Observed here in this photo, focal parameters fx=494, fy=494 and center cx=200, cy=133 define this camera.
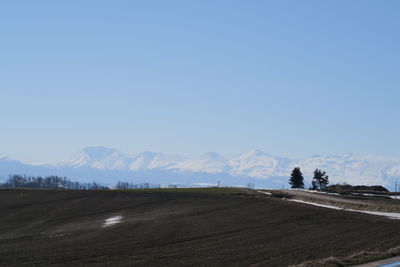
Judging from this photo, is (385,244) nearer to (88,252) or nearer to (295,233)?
(295,233)

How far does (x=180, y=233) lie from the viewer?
38.0 meters

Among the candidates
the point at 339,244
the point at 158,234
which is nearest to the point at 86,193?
the point at 158,234

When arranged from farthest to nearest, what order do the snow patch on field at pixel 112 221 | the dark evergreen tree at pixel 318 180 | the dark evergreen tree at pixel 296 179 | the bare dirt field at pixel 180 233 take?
the dark evergreen tree at pixel 318 180 < the dark evergreen tree at pixel 296 179 < the snow patch on field at pixel 112 221 < the bare dirt field at pixel 180 233

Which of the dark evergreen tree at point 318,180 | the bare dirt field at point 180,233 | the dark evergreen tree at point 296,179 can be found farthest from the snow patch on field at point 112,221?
the dark evergreen tree at point 318,180

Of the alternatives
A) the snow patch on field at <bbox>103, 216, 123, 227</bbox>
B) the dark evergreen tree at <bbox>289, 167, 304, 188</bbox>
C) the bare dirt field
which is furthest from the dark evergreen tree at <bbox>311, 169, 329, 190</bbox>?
the snow patch on field at <bbox>103, 216, 123, 227</bbox>

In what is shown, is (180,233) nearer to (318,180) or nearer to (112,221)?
(112,221)

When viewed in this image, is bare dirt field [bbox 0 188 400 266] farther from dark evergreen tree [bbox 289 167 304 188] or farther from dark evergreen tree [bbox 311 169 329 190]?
dark evergreen tree [bbox 311 169 329 190]

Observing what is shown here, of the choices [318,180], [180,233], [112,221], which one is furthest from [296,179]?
[180,233]

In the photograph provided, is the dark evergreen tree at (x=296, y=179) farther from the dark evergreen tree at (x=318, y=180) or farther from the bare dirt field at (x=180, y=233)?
the bare dirt field at (x=180, y=233)

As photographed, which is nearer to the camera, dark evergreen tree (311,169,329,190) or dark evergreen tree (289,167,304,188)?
dark evergreen tree (289,167,304,188)

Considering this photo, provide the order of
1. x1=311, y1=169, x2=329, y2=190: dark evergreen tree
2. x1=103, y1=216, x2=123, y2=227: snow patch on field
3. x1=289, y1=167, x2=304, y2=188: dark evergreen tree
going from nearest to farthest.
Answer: x1=103, y1=216, x2=123, y2=227: snow patch on field, x1=289, y1=167, x2=304, y2=188: dark evergreen tree, x1=311, y1=169, x2=329, y2=190: dark evergreen tree

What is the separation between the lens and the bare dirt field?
90.1ft

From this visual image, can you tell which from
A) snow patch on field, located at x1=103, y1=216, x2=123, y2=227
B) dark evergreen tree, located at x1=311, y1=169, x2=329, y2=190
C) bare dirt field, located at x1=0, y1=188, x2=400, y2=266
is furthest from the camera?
dark evergreen tree, located at x1=311, y1=169, x2=329, y2=190

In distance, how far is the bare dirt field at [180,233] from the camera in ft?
90.1
